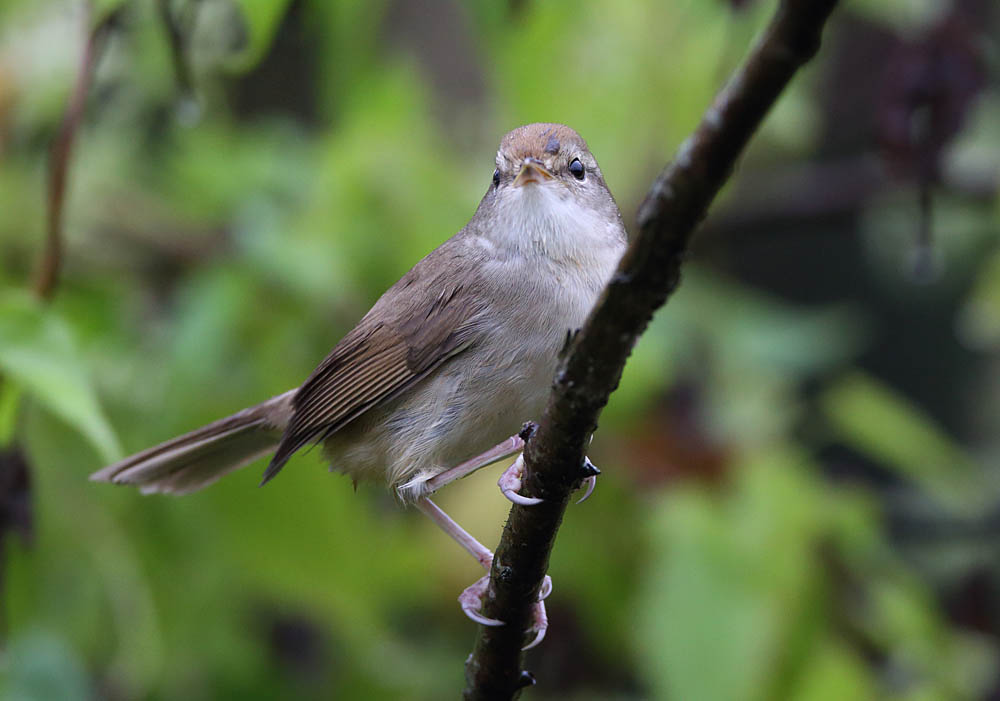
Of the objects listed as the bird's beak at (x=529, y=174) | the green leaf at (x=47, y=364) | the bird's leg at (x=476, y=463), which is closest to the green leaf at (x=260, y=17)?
the bird's beak at (x=529, y=174)

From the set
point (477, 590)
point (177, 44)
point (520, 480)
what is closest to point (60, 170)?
point (177, 44)

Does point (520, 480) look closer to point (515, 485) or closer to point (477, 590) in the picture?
point (515, 485)

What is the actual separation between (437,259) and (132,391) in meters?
1.75

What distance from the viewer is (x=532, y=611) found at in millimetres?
2225

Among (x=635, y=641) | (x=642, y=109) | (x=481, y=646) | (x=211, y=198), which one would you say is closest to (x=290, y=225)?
(x=211, y=198)

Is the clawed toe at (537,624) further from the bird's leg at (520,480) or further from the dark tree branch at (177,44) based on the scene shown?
the dark tree branch at (177,44)

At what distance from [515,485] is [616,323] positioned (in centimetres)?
69

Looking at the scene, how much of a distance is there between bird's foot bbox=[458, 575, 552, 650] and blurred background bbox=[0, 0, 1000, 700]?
→ 0.96 meters

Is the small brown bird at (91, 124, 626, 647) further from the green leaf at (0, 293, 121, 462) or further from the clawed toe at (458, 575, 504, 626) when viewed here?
the green leaf at (0, 293, 121, 462)

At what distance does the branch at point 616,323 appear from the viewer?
133 centimetres

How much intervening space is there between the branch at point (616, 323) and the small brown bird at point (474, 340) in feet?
0.90

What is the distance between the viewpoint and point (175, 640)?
404cm

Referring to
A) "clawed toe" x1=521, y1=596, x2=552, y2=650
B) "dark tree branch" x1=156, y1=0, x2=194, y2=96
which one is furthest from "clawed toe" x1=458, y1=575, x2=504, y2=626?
"dark tree branch" x1=156, y1=0, x2=194, y2=96

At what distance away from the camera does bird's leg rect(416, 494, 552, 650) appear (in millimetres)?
2294
